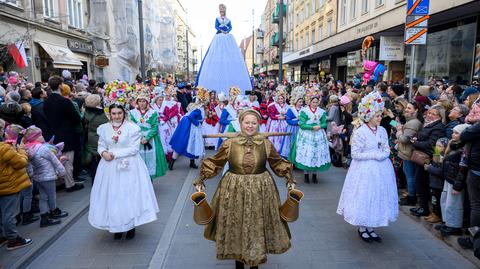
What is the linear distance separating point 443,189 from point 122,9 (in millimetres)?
19384

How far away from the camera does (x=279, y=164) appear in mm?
3750

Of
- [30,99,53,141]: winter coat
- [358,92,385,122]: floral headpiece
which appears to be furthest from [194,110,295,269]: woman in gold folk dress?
[30,99,53,141]: winter coat

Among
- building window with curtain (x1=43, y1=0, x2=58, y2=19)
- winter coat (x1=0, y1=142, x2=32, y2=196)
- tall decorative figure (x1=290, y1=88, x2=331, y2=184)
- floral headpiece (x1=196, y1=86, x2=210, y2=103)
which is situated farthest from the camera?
building window with curtain (x1=43, y1=0, x2=58, y2=19)

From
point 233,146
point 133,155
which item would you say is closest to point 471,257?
point 233,146

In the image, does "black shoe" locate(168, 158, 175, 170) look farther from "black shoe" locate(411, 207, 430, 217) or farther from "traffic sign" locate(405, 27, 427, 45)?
"traffic sign" locate(405, 27, 427, 45)

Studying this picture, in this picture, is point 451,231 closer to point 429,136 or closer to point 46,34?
point 429,136

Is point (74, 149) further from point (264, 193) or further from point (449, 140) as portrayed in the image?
point (449, 140)

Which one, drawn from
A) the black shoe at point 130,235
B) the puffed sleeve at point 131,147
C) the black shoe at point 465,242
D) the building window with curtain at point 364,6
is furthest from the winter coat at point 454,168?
the building window with curtain at point 364,6

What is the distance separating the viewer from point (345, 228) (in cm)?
523

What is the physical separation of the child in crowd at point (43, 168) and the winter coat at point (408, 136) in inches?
205

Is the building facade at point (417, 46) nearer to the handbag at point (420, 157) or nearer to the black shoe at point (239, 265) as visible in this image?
the handbag at point (420, 157)

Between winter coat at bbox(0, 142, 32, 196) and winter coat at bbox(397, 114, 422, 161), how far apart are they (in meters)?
5.37

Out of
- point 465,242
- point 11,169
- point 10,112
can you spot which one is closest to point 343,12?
point 465,242

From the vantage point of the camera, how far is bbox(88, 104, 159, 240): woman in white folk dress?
14.9ft
